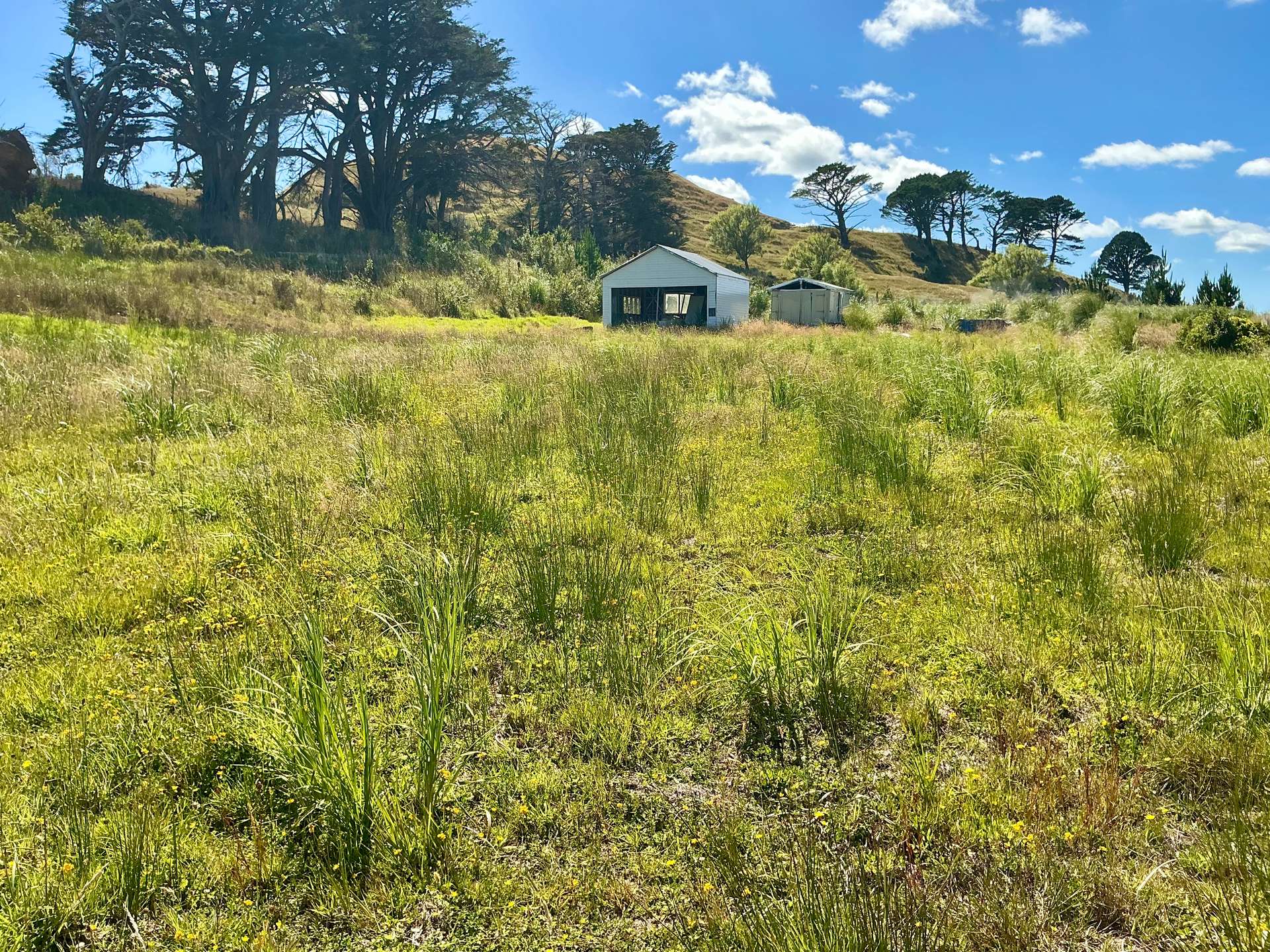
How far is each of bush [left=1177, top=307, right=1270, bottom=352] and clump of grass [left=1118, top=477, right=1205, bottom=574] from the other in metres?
11.8

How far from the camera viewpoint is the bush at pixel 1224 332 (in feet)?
42.4

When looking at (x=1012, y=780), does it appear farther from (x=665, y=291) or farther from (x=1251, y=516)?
(x=665, y=291)

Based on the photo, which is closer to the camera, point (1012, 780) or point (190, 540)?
point (1012, 780)

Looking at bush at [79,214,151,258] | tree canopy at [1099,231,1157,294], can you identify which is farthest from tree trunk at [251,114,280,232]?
tree canopy at [1099,231,1157,294]

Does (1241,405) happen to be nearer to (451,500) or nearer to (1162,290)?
(451,500)

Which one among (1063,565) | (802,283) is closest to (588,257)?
(802,283)

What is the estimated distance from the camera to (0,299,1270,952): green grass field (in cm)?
192

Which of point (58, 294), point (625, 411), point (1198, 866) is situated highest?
point (58, 294)

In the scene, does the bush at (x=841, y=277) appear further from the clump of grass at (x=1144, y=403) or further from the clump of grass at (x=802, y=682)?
the clump of grass at (x=802, y=682)

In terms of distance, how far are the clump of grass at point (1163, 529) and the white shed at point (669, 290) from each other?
2949 centimetres

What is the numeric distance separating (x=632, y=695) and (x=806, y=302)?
40.9m

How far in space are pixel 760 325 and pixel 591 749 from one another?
2252cm

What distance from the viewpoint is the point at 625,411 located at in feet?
24.2

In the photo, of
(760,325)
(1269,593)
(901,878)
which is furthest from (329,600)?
(760,325)
